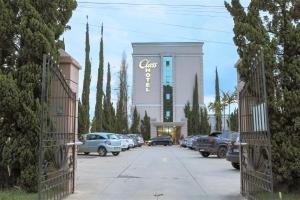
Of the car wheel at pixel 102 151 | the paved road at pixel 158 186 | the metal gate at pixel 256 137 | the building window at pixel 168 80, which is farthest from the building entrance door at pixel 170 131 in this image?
the metal gate at pixel 256 137

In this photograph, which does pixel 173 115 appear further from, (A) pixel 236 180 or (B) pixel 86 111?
(A) pixel 236 180

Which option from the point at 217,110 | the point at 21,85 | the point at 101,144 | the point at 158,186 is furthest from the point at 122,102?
the point at 21,85

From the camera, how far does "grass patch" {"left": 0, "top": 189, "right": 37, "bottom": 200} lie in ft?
34.9

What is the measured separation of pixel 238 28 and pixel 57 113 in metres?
4.54

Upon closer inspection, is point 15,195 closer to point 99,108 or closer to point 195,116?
point 99,108

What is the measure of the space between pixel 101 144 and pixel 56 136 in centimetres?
2480

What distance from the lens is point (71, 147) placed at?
1303 centimetres

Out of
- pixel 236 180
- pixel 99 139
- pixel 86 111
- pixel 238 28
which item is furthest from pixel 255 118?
pixel 86 111

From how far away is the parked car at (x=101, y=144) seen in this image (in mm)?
35594

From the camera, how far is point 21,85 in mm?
11828

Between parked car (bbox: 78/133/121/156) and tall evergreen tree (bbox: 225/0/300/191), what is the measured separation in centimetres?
2451

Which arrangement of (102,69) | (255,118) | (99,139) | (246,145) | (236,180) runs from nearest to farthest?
(255,118), (246,145), (236,180), (99,139), (102,69)

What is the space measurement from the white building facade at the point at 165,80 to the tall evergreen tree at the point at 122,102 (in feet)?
22.7

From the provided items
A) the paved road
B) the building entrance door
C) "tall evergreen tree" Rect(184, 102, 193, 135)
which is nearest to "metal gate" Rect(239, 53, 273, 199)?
the paved road
